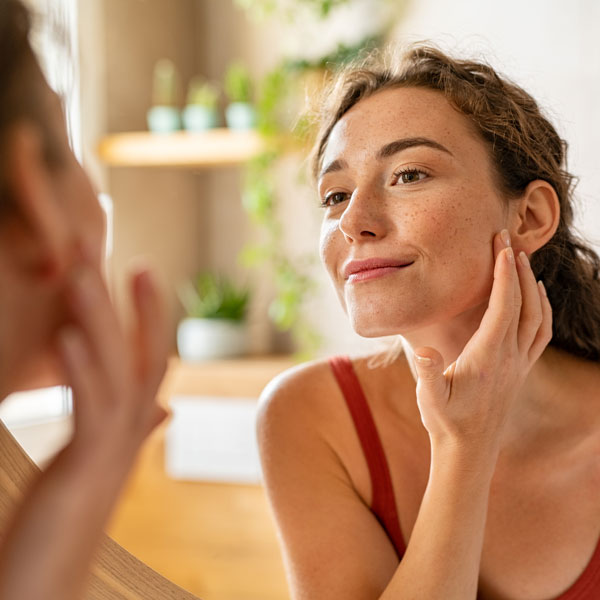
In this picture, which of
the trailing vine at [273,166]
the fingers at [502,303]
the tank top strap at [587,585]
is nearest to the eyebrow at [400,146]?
the fingers at [502,303]

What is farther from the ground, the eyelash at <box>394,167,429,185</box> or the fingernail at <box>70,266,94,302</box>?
the eyelash at <box>394,167,429,185</box>

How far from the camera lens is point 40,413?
0.24m

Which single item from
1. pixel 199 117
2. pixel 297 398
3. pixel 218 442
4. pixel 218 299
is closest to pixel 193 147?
pixel 199 117

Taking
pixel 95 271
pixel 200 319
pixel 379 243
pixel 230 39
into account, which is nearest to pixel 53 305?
pixel 95 271

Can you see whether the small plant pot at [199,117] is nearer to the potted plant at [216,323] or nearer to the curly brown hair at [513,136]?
the potted plant at [216,323]

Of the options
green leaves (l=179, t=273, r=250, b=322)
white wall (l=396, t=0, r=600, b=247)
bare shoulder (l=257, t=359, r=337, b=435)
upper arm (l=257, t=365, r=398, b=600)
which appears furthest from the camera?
green leaves (l=179, t=273, r=250, b=322)

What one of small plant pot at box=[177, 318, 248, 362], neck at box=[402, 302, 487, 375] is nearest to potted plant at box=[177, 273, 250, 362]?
small plant pot at box=[177, 318, 248, 362]

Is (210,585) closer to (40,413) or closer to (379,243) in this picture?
(379,243)

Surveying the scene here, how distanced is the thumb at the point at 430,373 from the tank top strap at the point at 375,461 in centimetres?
18

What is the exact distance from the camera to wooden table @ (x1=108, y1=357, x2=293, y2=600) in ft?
6.57

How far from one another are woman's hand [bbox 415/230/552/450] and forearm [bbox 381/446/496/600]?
0.06 ft

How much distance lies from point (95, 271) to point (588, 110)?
1.84 meters

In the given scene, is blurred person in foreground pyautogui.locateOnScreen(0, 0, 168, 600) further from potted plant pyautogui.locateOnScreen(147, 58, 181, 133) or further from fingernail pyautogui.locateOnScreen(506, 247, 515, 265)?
potted plant pyautogui.locateOnScreen(147, 58, 181, 133)

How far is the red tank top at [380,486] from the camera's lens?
0.72m
